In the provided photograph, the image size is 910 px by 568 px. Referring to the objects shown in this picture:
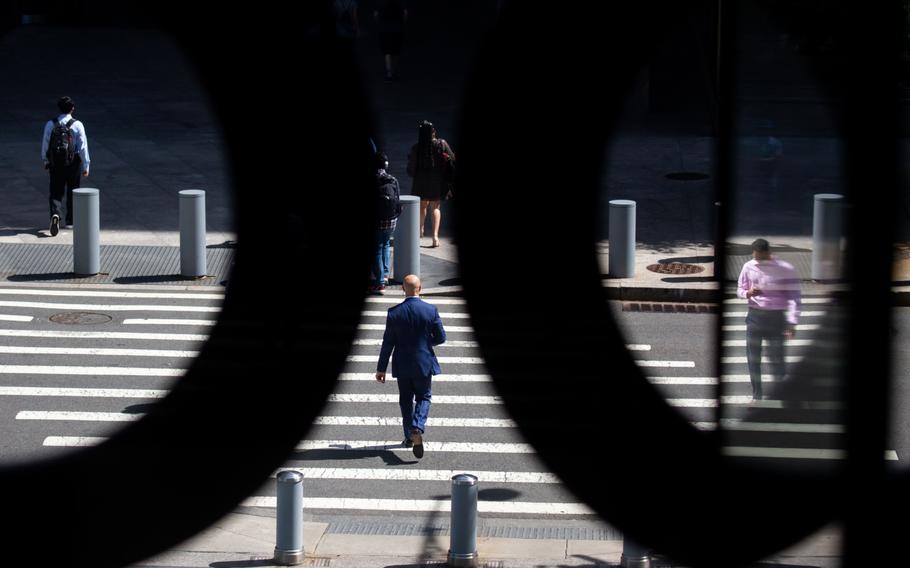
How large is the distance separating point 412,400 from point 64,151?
724 centimetres

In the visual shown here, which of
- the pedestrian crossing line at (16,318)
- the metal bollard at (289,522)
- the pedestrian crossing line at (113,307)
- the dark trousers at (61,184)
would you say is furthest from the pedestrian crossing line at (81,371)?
the dark trousers at (61,184)

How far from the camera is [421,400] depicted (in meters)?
9.03

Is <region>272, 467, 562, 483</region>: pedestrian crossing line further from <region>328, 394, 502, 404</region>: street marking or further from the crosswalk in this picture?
<region>328, 394, 502, 404</region>: street marking

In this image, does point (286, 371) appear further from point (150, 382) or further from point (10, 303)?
point (10, 303)

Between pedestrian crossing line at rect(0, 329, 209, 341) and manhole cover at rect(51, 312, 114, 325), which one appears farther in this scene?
manhole cover at rect(51, 312, 114, 325)

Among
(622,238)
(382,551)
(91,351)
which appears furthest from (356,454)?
(622,238)

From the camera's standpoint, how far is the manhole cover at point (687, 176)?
671 inches

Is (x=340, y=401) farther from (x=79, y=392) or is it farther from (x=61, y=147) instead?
(x=61, y=147)

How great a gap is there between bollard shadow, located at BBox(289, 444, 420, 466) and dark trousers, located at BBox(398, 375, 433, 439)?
0.26m

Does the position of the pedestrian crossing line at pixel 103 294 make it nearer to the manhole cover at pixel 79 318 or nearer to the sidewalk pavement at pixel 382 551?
the manhole cover at pixel 79 318

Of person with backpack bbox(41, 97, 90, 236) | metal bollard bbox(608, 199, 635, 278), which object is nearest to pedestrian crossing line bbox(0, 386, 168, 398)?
person with backpack bbox(41, 97, 90, 236)

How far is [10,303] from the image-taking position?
13273 millimetres

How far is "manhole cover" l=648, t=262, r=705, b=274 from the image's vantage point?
14.5m

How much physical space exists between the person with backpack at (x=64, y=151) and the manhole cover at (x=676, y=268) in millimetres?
6176
